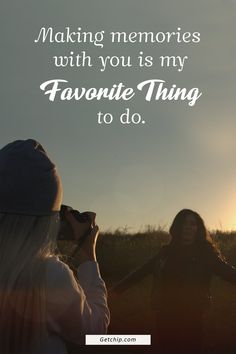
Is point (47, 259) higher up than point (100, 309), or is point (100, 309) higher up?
point (47, 259)

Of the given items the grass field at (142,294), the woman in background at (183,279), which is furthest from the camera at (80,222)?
the grass field at (142,294)

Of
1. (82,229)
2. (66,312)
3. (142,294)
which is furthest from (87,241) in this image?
(142,294)

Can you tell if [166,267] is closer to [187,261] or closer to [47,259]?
[187,261]

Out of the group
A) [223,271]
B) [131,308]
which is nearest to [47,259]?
[223,271]

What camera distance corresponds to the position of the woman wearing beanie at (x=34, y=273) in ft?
5.69

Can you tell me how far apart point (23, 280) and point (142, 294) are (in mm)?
10167

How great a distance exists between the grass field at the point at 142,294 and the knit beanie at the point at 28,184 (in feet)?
16.3

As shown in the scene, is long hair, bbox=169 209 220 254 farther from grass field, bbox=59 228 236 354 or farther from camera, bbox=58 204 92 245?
camera, bbox=58 204 92 245

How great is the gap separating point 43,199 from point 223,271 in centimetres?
375

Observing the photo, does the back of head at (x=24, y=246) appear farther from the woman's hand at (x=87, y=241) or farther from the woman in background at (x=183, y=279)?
the woman in background at (x=183, y=279)

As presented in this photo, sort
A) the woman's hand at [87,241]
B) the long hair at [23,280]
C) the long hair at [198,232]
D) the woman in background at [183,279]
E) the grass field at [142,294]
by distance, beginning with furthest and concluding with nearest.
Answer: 1. the grass field at [142,294]
2. the long hair at [198,232]
3. the woman in background at [183,279]
4. the woman's hand at [87,241]
5. the long hair at [23,280]

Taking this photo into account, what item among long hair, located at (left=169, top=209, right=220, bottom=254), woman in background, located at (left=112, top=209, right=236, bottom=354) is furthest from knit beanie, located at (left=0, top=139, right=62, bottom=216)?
long hair, located at (left=169, top=209, right=220, bottom=254)

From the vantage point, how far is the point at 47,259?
1.74 m

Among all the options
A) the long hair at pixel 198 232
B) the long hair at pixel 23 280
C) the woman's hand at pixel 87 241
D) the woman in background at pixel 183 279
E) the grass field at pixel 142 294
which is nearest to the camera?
the long hair at pixel 23 280
